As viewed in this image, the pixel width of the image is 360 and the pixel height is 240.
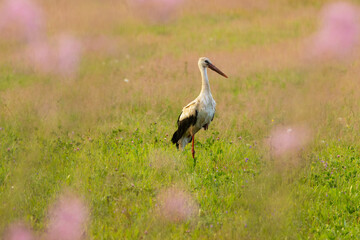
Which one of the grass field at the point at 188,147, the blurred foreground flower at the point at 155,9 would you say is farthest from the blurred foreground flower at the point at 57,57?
the blurred foreground flower at the point at 155,9

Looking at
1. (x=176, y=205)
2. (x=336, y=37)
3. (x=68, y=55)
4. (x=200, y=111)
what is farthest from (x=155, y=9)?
(x=176, y=205)

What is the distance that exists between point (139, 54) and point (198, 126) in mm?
6568

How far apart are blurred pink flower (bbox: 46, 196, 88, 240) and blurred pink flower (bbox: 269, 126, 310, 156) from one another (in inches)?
102

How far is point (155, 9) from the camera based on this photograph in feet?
53.8

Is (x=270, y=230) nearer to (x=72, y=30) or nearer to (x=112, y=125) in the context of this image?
(x=112, y=125)

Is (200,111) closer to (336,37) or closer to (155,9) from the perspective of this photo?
(336,37)

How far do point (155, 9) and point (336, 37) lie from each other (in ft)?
27.9

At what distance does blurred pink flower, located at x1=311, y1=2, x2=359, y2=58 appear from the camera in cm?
951


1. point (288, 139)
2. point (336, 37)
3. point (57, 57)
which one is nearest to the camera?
→ point (288, 139)

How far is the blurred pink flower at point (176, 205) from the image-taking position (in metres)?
4.03

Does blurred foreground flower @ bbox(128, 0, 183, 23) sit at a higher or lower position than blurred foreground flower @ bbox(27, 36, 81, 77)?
lower

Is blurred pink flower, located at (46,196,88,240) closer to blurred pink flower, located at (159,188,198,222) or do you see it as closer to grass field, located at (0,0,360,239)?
grass field, located at (0,0,360,239)

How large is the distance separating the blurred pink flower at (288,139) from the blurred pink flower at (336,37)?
384 centimetres

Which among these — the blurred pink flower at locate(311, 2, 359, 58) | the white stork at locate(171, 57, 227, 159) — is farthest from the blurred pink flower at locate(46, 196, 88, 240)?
the blurred pink flower at locate(311, 2, 359, 58)
